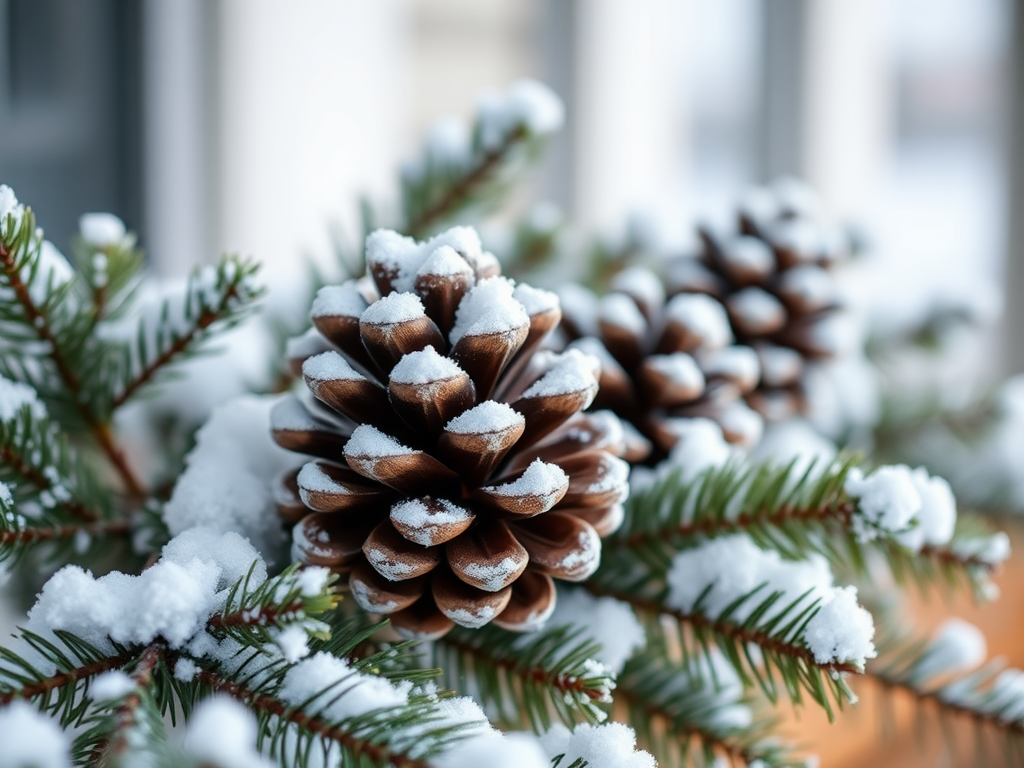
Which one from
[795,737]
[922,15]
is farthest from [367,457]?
[922,15]

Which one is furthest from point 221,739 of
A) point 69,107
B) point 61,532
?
point 69,107

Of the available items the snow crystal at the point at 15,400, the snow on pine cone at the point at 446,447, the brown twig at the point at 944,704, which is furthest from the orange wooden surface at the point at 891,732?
the snow crystal at the point at 15,400

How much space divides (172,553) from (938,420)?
0.33 metres

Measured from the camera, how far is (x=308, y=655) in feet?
0.60

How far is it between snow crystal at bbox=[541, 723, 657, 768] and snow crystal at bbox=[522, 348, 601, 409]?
0.07 metres

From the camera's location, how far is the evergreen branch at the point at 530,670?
195 mm

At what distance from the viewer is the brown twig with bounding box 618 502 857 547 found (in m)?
0.22

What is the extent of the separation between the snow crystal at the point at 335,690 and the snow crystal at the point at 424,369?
55mm

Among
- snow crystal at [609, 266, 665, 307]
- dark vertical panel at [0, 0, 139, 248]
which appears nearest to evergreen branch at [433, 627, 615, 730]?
snow crystal at [609, 266, 665, 307]

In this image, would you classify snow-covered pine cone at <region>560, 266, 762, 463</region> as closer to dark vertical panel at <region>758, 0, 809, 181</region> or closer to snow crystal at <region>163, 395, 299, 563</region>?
snow crystal at <region>163, 395, 299, 563</region>

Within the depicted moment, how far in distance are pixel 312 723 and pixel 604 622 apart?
88 mm

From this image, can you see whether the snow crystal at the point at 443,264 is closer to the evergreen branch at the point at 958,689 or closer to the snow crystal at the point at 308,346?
the snow crystal at the point at 308,346

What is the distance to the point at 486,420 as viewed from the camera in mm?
186

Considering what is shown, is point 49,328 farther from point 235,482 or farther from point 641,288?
point 641,288
